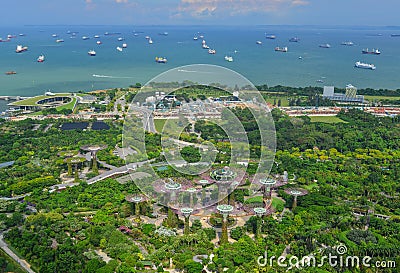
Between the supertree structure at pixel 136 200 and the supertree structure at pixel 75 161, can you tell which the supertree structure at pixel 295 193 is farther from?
the supertree structure at pixel 75 161

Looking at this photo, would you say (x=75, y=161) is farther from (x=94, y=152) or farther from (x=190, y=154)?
(x=190, y=154)

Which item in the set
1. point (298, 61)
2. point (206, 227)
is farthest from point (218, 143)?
point (298, 61)

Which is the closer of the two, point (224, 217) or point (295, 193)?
point (224, 217)

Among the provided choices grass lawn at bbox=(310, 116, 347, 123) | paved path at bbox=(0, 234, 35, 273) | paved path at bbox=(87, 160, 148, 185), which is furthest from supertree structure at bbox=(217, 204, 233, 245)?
grass lawn at bbox=(310, 116, 347, 123)

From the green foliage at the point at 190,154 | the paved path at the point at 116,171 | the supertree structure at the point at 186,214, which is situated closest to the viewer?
the supertree structure at the point at 186,214

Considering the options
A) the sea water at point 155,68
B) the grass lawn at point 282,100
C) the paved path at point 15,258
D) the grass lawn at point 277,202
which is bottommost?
the paved path at point 15,258

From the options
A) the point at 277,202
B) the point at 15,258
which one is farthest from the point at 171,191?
the point at 15,258

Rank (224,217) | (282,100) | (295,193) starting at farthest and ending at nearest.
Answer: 1. (282,100)
2. (295,193)
3. (224,217)

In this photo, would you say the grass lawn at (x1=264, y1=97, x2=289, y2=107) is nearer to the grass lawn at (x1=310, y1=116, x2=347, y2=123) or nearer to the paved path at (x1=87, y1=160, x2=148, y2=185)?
the grass lawn at (x1=310, y1=116, x2=347, y2=123)

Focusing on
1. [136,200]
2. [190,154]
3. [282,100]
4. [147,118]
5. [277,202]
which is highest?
[282,100]

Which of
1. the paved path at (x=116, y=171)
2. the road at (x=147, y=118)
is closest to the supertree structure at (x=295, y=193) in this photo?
the paved path at (x=116, y=171)

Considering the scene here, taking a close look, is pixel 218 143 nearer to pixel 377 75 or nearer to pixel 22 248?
pixel 22 248
